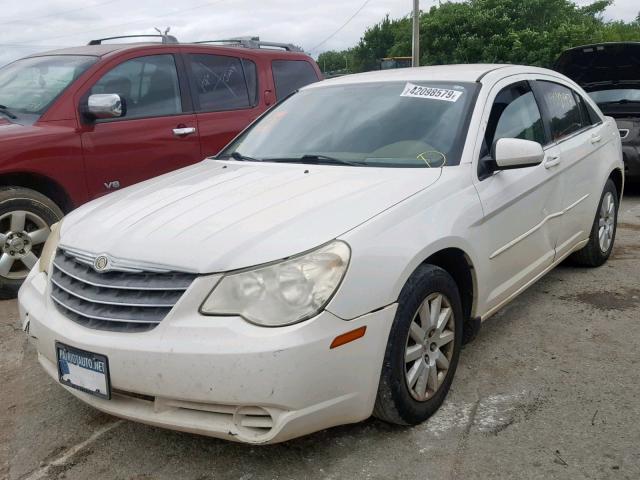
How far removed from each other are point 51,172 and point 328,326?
3135mm

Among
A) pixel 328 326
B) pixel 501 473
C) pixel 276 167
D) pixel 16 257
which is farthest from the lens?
pixel 16 257

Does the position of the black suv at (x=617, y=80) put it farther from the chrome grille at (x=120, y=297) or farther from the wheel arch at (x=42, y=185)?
the chrome grille at (x=120, y=297)

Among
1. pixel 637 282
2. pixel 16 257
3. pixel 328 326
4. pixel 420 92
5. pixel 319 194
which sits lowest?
pixel 637 282

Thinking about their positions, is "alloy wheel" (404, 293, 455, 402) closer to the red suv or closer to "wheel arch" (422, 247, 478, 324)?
"wheel arch" (422, 247, 478, 324)

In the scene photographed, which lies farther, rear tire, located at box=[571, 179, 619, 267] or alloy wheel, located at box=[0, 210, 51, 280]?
rear tire, located at box=[571, 179, 619, 267]

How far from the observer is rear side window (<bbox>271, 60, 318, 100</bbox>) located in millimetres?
6578

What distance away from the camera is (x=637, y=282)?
477 cm

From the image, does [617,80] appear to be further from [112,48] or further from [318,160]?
[318,160]

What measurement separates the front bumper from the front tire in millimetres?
96

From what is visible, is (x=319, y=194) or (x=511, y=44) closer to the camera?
(x=319, y=194)

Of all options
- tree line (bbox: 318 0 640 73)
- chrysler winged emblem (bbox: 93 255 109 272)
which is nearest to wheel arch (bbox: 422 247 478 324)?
chrysler winged emblem (bbox: 93 255 109 272)

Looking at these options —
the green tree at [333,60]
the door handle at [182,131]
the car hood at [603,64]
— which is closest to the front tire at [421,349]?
the door handle at [182,131]

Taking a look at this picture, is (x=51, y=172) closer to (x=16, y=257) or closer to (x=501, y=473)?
(x=16, y=257)

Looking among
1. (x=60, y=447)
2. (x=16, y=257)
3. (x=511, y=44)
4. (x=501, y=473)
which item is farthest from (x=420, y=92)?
(x=511, y=44)
